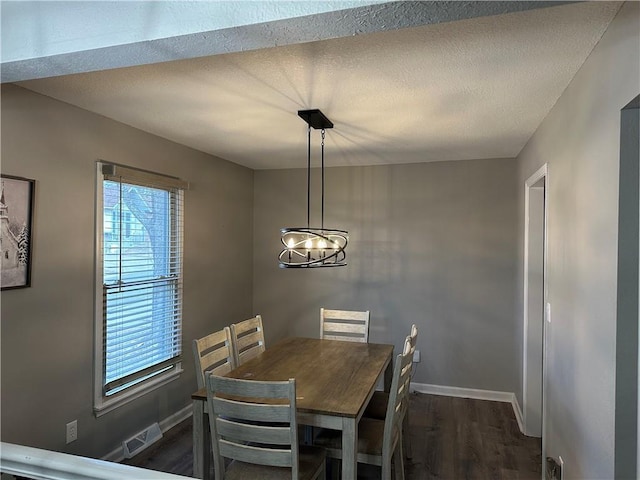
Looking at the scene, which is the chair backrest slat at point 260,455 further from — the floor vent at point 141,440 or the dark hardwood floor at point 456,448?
the floor vent at point 141,440

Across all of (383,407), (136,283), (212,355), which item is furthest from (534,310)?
(136,283)

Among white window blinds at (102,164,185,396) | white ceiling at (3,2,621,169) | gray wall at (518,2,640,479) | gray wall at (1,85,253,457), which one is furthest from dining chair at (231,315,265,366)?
gray wall at (518,2,640,479)

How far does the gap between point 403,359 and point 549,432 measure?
3.62 ft

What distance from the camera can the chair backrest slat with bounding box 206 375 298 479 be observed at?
1773 millimetres

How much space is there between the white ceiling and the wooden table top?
1618 mm

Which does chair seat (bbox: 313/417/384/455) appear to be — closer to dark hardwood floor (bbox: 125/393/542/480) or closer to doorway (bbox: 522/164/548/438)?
dark hardwood floor (bbox: 125/393/542/480)

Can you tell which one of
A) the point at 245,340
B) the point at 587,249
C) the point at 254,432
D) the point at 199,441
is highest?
the point at 587,249

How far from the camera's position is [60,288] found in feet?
8.24

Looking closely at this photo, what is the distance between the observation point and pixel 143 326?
317cm

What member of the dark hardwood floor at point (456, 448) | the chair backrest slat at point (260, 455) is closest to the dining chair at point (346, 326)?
the dark hardwood floor at point (456, 448)

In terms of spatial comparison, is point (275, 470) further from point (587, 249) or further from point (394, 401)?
point (587, 249)

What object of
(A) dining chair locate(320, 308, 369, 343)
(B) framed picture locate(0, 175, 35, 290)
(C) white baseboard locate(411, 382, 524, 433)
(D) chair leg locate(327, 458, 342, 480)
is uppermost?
(B) framed picture locate(0, 175, 35, 290)

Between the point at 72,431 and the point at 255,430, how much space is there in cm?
149

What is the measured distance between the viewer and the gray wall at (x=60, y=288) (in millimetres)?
2242
